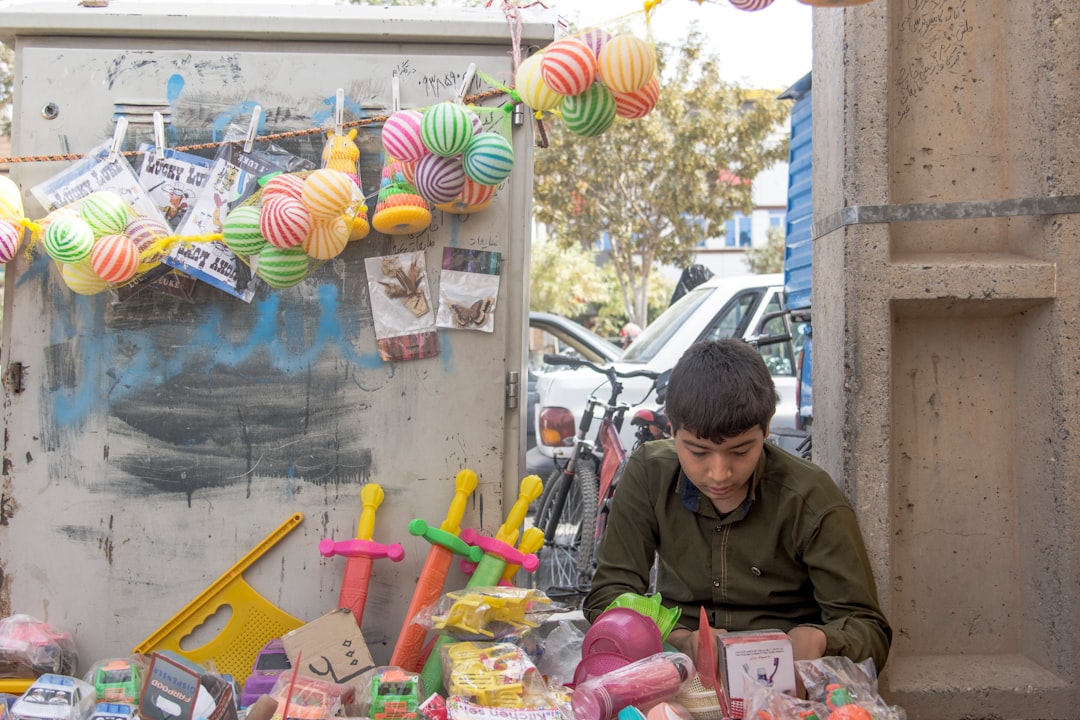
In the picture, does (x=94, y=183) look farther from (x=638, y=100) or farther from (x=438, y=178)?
(x=638, y=100)

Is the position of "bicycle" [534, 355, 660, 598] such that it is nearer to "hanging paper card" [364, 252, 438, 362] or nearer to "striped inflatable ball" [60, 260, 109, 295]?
"hanging paper card" [364, 252, 438, 362]

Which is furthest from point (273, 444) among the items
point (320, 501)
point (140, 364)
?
point (140, 364)

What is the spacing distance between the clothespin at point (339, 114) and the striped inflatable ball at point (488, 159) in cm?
40

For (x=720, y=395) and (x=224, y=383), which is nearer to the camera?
(x=720, y=395)

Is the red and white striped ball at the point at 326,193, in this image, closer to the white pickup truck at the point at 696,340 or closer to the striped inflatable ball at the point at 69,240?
the striped inflatable ball at the point at 69,240

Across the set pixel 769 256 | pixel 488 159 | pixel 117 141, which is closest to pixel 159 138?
pixel 117 141

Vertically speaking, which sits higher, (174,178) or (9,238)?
(174,178)

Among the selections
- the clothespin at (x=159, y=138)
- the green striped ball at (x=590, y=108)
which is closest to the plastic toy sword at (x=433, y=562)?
the green striped ball at (x=590, y=108)

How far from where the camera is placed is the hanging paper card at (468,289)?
8.75ft

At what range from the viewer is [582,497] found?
16.9ft

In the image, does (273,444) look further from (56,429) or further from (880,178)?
(880,178)

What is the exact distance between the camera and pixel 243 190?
8.69 feet

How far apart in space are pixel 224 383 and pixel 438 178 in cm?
88

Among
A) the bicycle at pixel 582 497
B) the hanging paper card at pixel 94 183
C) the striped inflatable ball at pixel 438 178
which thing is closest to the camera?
the striped inflatable ball at pixel 438 178
